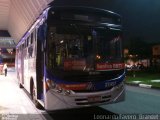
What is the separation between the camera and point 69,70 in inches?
295

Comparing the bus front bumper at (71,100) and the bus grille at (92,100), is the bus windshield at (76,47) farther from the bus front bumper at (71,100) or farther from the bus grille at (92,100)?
the bus grille at (92,100)

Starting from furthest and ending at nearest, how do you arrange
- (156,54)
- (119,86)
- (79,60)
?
(156,54)
(119,86)
(79,60)

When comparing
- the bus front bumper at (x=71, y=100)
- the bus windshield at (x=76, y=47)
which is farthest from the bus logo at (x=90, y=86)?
the bus windshield at (x=76, y=47)

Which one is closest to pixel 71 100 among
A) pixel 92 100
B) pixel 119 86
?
pixel 92 100

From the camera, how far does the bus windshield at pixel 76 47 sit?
754cm

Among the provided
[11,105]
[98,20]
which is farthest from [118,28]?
[11,105]

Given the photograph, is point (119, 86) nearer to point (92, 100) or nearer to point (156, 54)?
point (92, 100)

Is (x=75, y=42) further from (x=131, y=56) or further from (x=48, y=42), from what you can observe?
(x=131, y=56)

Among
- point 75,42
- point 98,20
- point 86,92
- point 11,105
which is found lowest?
point 11,105

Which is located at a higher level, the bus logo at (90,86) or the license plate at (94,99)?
the bus logo at (90,86)

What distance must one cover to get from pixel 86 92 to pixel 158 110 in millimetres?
2809

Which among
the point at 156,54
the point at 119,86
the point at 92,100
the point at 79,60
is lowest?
the point at 92,100

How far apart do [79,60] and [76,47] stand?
1.15 ft

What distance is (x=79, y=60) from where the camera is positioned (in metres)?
7.59
